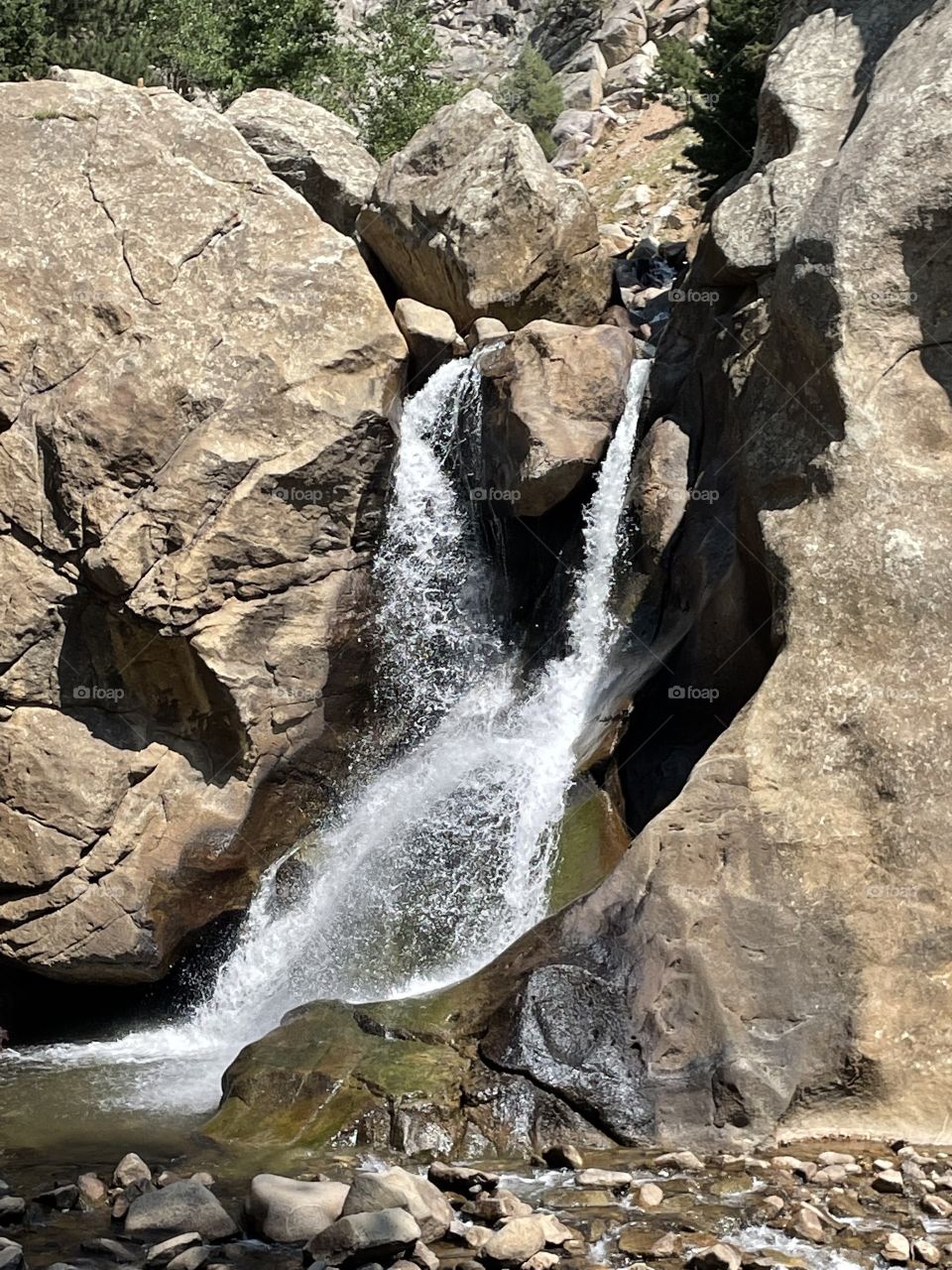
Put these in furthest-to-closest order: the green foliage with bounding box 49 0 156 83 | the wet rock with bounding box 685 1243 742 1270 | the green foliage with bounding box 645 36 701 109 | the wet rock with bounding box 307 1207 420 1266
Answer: the green foliage with bounding box 645 36 701 109
the green foliage with bounding box 49 0 156 83
the wet rock with bounding box 307 1207 420 1266
the wet rock with bounding box 685 1243 742 1270

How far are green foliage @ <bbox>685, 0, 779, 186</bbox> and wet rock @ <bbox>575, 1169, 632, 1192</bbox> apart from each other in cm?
1591

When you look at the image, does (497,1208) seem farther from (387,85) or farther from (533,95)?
(533,95)

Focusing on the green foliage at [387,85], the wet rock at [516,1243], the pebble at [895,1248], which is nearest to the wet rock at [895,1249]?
the pebble at [895,1248]

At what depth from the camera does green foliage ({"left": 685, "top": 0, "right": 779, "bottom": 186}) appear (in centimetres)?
1962

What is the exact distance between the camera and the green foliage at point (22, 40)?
22.4 metres

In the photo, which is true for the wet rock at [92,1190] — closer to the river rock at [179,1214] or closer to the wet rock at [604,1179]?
the river rock at [179,1214]

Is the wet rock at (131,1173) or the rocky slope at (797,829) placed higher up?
the rocky slope at (797,829)

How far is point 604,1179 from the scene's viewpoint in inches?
287

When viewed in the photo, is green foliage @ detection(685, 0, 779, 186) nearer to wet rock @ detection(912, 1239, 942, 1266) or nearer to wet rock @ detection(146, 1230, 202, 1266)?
wet rock @ detection(912, 1239, 942, 1266)

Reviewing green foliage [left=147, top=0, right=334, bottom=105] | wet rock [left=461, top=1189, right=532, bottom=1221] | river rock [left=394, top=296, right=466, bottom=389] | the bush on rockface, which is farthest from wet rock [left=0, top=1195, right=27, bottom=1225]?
green foliage [left=147, top=0, right=334, bottom=105]

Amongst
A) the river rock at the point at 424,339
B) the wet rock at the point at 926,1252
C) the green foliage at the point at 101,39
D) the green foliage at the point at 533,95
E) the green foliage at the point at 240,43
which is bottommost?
the wet rock at the point at 926,1252

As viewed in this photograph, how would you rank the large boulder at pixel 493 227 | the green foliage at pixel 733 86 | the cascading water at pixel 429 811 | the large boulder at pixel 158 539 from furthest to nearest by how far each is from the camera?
the green foliage at pixel 733 86 < the large boulder at pixel 493 227 < the large boulder at pixel 158 539 < the cascading water at pixel 429 811

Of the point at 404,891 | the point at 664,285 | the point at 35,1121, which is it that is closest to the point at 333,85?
the point at 664,285

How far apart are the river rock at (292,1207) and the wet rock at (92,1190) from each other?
952mm
